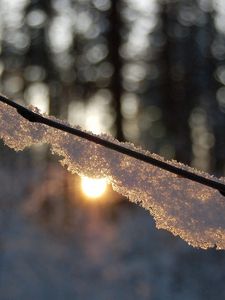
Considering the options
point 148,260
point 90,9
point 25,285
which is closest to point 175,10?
point 90,9

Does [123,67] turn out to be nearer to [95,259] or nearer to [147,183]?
[95,259]

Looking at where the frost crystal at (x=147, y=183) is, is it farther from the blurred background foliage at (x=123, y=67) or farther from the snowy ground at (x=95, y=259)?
the blurred background foliage at (x=123, y=67)

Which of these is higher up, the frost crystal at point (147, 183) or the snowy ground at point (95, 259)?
the frost crystal at point (147, 183)

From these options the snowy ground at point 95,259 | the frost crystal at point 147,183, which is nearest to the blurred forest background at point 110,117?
the snowy ground at point 95,259

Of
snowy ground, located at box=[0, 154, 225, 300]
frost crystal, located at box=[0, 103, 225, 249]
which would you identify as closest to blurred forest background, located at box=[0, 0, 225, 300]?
snowy ground, located at box=[0, 154, 225, 300]

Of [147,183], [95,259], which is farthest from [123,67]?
[147,183]

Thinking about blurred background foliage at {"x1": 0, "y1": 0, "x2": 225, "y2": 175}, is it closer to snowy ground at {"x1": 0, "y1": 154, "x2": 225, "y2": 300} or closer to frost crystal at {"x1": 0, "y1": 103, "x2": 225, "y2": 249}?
snowy ground at {"x1": 0, "y1": 154, "x2": 225, "y2": 300}
